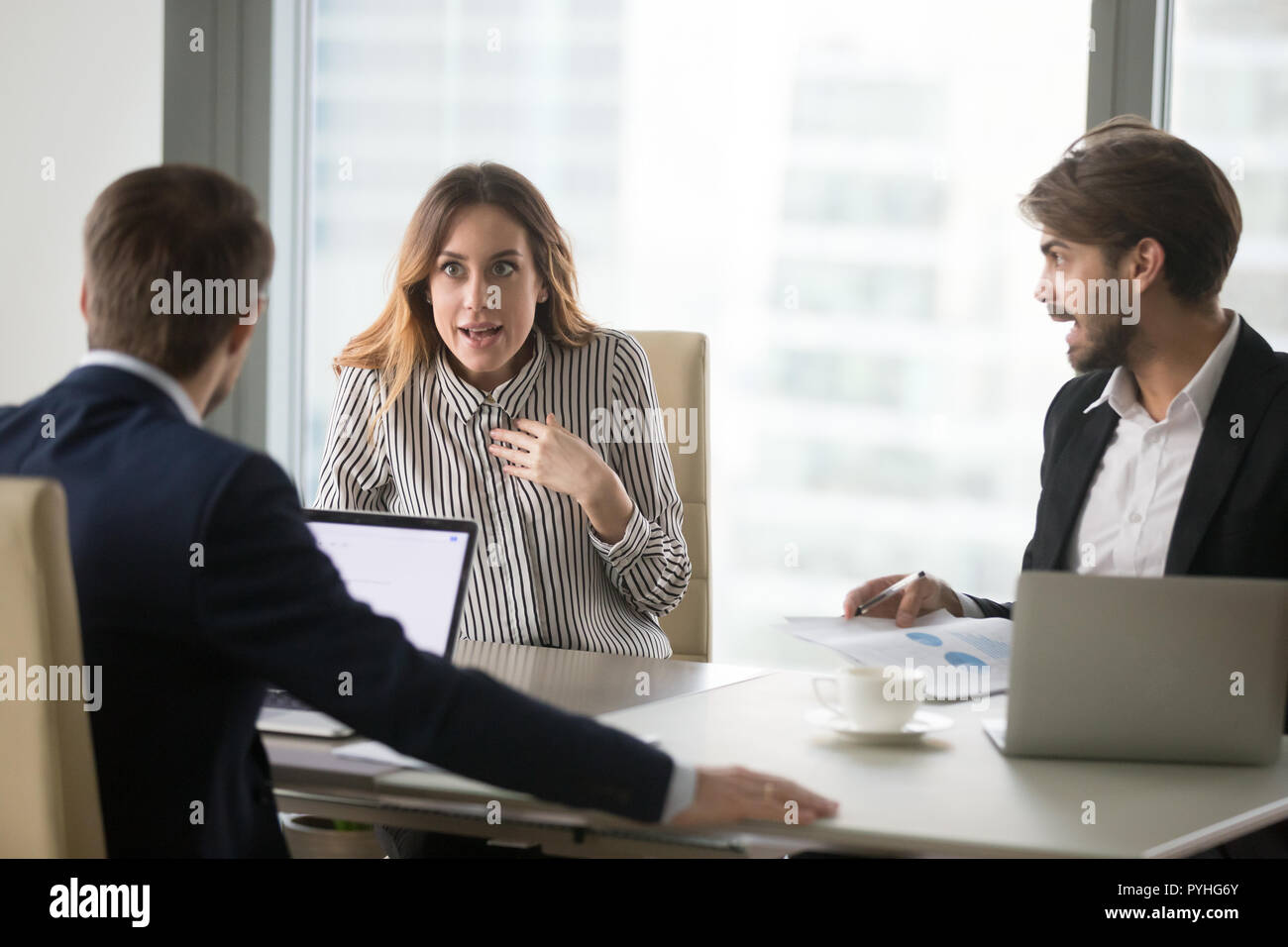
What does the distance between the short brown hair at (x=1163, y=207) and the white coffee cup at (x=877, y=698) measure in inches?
31.5

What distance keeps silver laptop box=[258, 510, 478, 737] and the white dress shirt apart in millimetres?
765

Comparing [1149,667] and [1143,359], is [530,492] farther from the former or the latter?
[1149,667]

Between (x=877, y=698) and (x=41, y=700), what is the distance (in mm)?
873

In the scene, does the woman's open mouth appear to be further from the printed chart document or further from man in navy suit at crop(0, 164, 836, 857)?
man in navy suit at crop(0, 164, 836, 857)

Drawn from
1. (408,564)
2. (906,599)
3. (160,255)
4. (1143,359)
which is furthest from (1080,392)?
(160,255)

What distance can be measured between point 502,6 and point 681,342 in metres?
1.44

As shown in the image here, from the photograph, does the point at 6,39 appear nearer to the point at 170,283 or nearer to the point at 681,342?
the point at 681,342

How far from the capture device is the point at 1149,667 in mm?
1375

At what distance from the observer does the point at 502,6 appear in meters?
3.53

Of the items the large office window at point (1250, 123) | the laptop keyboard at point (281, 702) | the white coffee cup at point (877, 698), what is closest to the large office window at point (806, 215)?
the large office window at point (1250, 123)
